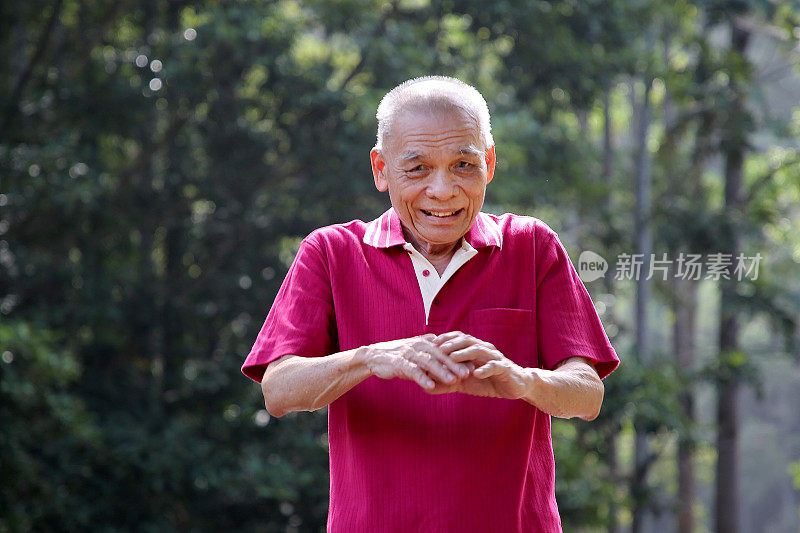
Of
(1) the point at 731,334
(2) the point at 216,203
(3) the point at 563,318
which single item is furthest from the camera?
(1) the point at 731,334

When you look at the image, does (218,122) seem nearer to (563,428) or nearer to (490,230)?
(563,428)

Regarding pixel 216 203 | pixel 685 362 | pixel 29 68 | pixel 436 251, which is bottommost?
pixel 685 362

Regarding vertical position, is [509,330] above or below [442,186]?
below

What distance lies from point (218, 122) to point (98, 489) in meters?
2.58

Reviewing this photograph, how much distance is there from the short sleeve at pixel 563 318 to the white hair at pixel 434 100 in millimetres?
193

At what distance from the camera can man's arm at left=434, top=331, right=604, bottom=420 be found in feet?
3.85

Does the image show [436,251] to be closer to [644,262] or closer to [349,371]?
[349,371]

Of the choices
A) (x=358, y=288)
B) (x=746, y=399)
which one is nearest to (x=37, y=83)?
(x=358, y=288)

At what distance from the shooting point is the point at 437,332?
1.35 m

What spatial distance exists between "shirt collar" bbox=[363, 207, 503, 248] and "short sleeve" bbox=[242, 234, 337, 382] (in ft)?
0.28

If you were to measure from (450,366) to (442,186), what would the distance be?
0.31 meters
